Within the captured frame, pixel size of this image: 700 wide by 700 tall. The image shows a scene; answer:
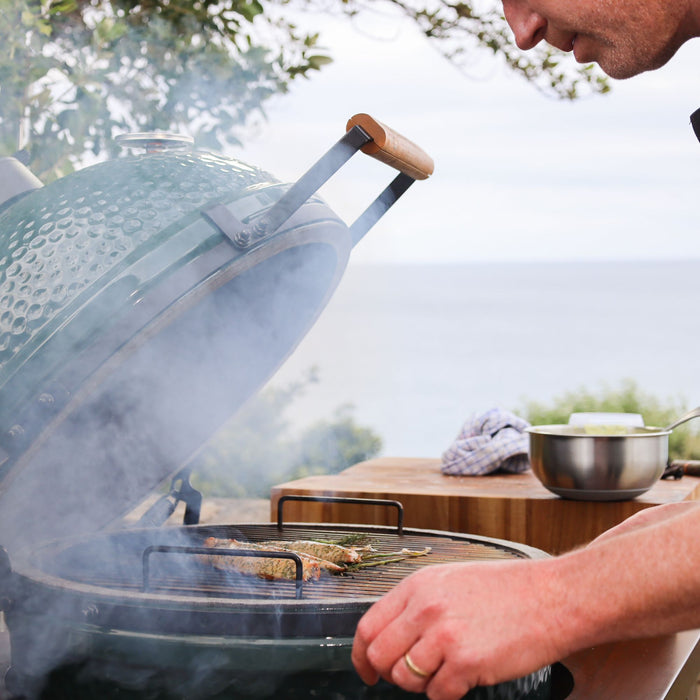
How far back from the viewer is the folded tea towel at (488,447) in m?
3.31

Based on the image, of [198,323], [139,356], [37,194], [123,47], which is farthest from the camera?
[123,47]

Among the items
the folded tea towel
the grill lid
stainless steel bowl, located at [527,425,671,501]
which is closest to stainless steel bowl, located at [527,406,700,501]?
stainless steel bowl, located at [527,425,671,501]

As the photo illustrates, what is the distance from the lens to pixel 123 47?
2.95 metres

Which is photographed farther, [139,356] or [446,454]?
[446,454]

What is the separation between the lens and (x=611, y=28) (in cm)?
Answer: 139

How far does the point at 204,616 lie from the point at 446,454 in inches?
85.0

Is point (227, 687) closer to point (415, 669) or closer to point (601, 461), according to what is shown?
point (415, 669)

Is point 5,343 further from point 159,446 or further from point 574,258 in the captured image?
point 574,258

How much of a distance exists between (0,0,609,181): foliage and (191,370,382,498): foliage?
2.36 meters

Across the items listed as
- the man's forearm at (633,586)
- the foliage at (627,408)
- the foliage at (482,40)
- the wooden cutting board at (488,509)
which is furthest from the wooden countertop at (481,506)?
the foliage at (627,408)

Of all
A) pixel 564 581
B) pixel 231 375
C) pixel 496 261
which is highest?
pixel 496 261

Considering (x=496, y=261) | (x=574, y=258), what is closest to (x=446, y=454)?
(x=496, y=261)

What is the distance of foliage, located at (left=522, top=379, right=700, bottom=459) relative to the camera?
24.9 ft

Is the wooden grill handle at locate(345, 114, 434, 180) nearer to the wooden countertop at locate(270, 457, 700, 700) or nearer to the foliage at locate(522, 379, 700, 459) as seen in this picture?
the wooden countertop at locate(270, 457, 700, 700)
